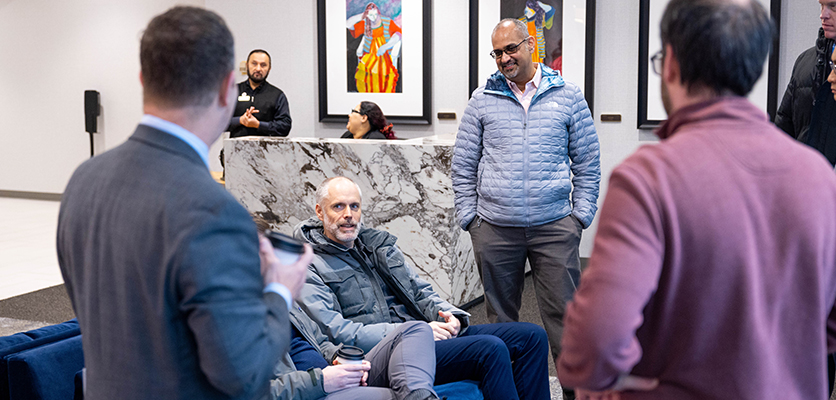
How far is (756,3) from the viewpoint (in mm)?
990

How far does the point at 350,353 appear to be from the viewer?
2.32 metres

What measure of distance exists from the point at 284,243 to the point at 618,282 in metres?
0.56

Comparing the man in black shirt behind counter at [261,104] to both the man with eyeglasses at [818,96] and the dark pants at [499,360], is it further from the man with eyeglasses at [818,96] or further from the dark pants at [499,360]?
the man with eyeglasses at [818,96]

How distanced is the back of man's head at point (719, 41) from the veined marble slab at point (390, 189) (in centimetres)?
313

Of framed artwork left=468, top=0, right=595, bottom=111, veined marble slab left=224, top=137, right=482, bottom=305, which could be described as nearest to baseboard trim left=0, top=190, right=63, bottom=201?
veined marble slab left=224, top=137, right=482, bottom=305

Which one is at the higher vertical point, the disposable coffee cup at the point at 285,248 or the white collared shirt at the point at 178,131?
the white collared shirt at the point at 178,131

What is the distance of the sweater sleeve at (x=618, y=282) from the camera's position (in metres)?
0.91

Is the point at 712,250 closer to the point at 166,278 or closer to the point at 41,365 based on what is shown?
the point at 166,278

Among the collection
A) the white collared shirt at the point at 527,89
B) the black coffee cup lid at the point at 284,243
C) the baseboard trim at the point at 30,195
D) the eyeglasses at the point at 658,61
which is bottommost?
the baseboard trim at the point at 30,195

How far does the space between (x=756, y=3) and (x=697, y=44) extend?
4.5 inches

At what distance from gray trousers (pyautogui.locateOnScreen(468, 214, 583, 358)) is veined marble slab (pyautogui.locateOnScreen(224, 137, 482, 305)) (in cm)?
115

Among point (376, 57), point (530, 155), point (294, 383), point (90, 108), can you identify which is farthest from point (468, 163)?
point (90, 108)

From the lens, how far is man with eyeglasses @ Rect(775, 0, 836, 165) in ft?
8.24

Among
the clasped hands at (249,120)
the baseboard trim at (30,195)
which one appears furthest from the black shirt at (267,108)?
the baseboard trim at (30,195)
